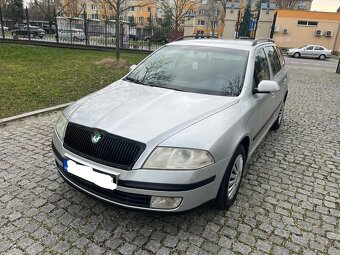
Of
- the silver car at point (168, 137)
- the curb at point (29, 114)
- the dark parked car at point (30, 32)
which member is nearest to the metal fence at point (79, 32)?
the dark parked car at point (30, 32)

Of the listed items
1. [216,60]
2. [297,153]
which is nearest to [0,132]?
[216,60]

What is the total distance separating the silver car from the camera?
238 centimetres

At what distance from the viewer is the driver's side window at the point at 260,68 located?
375 centimetres

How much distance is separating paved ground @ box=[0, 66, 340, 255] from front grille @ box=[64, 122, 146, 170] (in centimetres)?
71

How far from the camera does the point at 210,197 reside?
2.64 m

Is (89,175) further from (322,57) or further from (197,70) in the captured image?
(322,57)

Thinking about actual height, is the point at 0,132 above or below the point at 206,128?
below

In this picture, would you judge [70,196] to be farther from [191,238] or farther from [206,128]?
[206,128]

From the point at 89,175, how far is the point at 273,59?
3742 mm

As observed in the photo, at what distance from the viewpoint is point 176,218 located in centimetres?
292

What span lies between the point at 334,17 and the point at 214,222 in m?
41.9

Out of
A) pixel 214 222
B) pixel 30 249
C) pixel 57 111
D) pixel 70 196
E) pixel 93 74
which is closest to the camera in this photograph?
pixel 30 249

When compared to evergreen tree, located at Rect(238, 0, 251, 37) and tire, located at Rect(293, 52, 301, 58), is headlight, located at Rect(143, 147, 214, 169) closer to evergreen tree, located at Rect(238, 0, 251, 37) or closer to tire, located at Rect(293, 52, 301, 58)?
tire, located at Rect(293, 52, 301, 58)

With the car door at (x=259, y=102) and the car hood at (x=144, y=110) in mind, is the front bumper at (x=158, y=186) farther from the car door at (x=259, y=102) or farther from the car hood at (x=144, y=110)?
the car door at (x=259, y=102)
